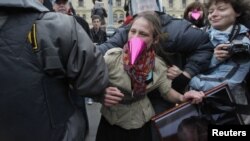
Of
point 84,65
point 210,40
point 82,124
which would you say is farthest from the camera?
point 210,40

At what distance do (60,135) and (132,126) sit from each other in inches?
26.6

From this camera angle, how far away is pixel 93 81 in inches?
73.9

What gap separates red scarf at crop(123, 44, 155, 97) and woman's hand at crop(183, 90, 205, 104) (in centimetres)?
24

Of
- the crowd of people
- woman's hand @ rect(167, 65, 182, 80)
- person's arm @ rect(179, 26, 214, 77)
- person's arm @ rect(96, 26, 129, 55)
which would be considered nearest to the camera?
the crowd of people

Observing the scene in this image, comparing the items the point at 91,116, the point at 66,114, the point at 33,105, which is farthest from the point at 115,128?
the point at 91,116

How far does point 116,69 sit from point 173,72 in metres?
0.37

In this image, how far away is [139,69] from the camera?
7.63ft

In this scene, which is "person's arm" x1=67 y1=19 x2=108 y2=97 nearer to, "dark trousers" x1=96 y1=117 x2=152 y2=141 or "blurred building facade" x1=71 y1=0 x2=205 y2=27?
"dark trousers" x1=96 y1=117 x2=152 y2=141

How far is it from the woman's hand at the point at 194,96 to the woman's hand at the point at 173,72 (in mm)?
145

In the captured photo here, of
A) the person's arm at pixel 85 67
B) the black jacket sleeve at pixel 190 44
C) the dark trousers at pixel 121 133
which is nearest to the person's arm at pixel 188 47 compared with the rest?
the black jacket sleeve at pixel 190 44

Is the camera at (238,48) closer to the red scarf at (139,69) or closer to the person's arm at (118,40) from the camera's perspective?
the red scarf at (139,69)

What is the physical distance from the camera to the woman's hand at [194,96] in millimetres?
2354

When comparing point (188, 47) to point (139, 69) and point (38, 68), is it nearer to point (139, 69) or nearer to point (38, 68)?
point (139, 69)

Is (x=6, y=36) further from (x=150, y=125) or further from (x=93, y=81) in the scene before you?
(x=150, y=125)
